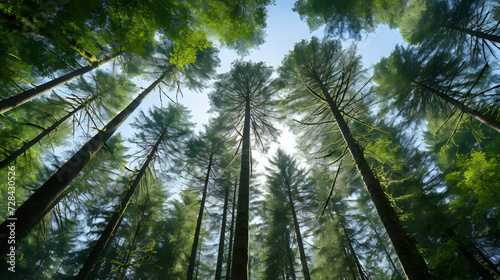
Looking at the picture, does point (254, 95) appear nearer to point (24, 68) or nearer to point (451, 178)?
point (451, 178)

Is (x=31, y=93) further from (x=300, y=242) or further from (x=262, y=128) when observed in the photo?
(x=300, y=242)

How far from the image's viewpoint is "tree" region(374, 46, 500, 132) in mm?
7904

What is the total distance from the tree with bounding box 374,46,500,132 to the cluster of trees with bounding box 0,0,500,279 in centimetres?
7

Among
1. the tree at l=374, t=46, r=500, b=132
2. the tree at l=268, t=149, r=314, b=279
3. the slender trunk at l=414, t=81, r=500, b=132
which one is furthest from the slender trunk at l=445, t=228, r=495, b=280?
the tree at l=268, t=149, r=314, b=279

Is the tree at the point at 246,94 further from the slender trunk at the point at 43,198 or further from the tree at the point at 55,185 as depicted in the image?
the slender trunk at the point at 43,198

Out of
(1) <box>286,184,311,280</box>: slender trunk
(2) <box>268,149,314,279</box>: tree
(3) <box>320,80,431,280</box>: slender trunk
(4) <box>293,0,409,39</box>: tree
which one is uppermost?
(4) <box>293,0,409,39</box>: tree

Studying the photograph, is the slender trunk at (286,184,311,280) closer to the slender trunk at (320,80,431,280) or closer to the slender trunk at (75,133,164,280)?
the slender trunk at (320,80,431,280)

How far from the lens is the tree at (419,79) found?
25.9ft

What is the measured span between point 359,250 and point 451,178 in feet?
23.5

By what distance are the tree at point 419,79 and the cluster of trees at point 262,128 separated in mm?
73

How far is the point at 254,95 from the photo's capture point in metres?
8.93

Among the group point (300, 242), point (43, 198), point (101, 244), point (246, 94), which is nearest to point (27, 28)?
point (43, 198)

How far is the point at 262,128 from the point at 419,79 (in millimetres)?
7984

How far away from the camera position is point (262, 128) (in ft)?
28.7
